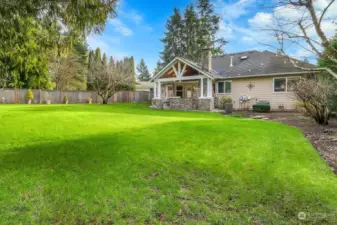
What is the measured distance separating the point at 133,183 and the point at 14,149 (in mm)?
3165

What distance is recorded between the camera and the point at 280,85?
16859 millimetres

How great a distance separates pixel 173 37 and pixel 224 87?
60.1 feet

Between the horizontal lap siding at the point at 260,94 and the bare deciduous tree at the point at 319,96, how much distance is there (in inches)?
271

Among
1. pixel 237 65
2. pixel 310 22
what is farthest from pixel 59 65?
pixel 310 22

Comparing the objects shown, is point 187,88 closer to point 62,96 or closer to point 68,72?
point 62,96

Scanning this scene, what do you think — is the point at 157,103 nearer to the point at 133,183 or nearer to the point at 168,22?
the point at 133,183

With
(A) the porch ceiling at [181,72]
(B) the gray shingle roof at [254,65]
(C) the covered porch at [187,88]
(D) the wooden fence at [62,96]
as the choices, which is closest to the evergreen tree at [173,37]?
(D) the wooden fence at [62,96]

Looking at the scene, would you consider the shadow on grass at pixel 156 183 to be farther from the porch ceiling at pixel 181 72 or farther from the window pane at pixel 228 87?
the window pane at pixel 228 87

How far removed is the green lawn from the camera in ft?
9.58

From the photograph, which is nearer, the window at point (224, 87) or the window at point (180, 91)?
the window at point (224, 87)

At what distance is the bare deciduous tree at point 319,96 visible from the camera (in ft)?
28.8

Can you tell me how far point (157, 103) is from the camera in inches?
771

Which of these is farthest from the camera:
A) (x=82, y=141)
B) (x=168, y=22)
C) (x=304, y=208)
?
(x=168, y=22)

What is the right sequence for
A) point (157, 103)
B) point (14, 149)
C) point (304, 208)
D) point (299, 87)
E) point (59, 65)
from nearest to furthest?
point (304, 208) → point (14, 149) → point (299, 87) → point (157, 103) → point (59, 65)
